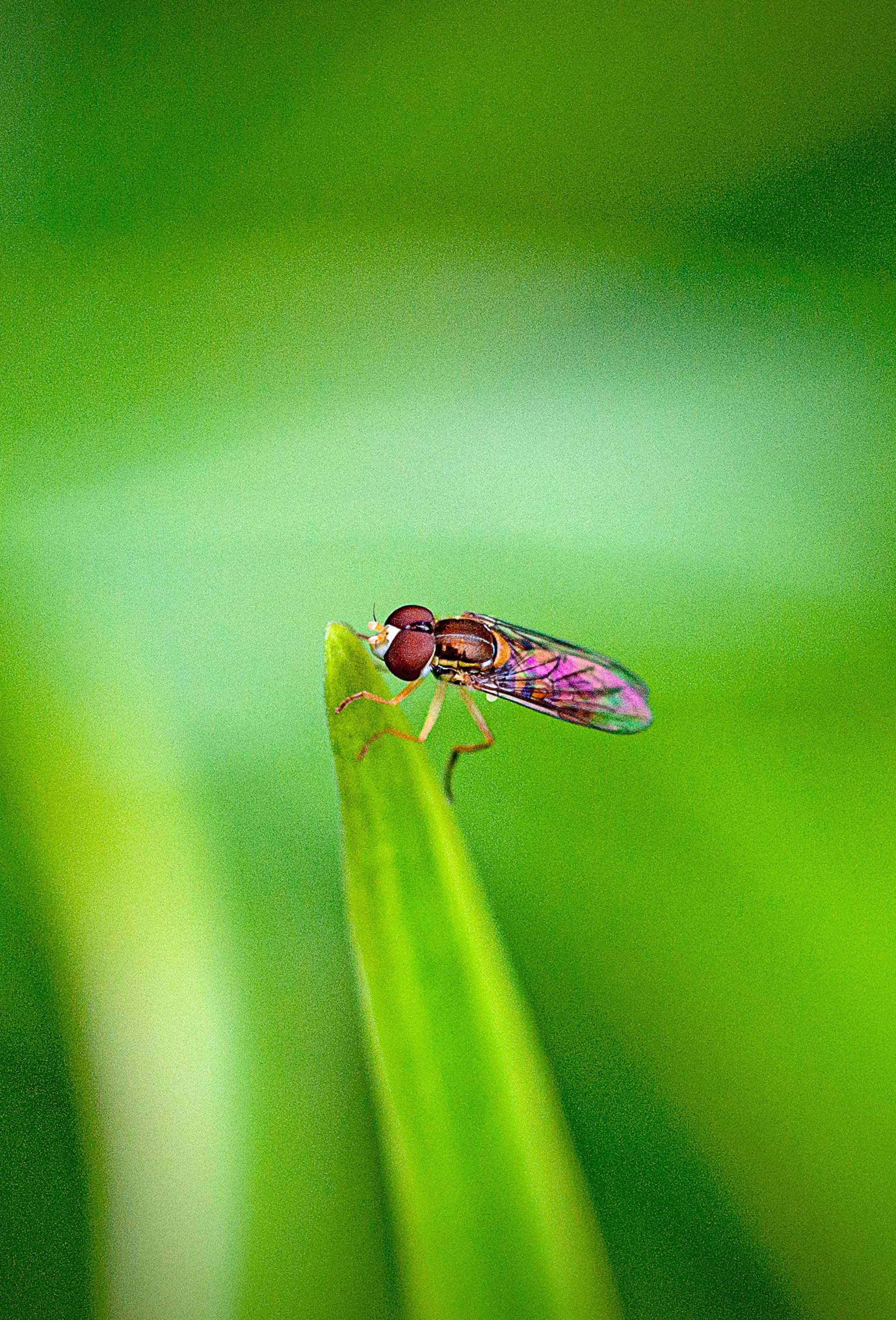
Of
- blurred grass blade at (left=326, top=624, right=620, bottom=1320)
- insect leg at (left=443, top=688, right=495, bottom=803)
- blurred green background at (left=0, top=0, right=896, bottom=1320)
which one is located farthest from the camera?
insect leg at (left=443, top=688, right=495, bottom=803)

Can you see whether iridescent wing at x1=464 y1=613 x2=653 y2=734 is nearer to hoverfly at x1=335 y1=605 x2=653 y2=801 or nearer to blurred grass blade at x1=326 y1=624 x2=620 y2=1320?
hoverfly at x1=335 y1=605 x2=653 y2=801

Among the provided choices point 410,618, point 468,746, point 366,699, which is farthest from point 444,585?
point 366,699

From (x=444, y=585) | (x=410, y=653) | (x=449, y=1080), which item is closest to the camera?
(x=449, y=1080)

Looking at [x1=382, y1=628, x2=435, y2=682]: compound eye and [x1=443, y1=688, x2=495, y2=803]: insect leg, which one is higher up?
[x1=382, y1=628, x2=435, y2=682]: compound eye

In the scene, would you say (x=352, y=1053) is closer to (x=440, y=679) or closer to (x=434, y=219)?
(x=440, y=679)

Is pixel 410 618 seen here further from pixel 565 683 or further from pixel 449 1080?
pixel 449 1080

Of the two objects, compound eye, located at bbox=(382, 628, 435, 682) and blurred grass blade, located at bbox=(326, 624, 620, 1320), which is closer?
blurred grass blade, located at bbox=(326, 624, 620, 1320)

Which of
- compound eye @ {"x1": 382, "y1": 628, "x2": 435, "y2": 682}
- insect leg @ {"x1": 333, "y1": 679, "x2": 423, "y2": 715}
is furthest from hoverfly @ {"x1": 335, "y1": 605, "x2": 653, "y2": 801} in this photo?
insect leg @ {"x1": 333, "y1": 679, "x2": 423, "y2": 715}

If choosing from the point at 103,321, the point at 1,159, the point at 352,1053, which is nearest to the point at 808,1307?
the point at 352,1053
